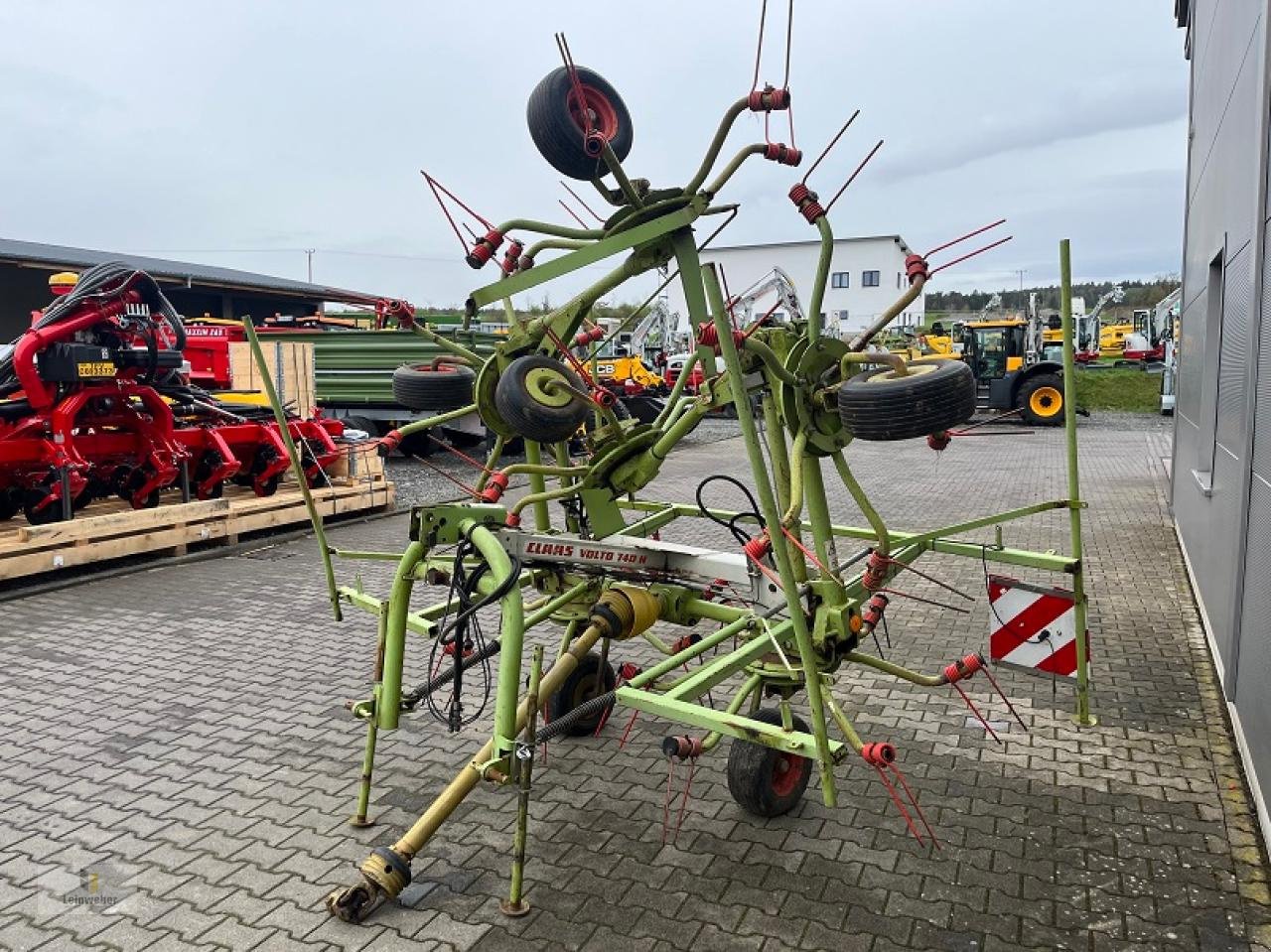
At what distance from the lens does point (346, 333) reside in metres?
15.4

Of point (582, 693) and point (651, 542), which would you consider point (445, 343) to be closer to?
point (651, 542)

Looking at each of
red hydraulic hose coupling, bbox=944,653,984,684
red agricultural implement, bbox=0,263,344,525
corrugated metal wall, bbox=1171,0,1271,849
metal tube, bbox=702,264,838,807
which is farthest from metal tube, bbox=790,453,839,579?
red agricultural implement, bbox=0,263,344,525

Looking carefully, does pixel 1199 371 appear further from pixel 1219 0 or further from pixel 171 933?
pixel 171 933

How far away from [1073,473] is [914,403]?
1.33 meters

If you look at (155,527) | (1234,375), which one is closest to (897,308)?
(1234,375)

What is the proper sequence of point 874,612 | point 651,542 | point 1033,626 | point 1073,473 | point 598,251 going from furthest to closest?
point 1033,626, point 651,542, point 1073,473, point 874,612, point 598,251

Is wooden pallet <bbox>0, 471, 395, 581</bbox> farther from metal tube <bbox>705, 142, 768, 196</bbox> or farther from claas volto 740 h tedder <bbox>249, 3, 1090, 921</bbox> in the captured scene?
metal tube <bbox>705, 142, 768, 196</bbox>

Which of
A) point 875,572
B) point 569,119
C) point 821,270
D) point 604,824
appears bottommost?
point 604,824

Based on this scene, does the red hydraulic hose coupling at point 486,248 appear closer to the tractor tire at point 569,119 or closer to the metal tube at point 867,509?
the tractor tire at point 569,119

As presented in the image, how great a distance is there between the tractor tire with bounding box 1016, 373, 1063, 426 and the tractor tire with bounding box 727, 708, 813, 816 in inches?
757

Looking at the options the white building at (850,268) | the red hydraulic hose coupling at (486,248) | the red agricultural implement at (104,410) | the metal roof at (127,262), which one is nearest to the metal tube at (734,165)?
the red hydraulic hose coupling at (486,248)

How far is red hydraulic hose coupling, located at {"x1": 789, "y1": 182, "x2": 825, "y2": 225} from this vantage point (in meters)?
3.41

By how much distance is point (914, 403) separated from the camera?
311cm

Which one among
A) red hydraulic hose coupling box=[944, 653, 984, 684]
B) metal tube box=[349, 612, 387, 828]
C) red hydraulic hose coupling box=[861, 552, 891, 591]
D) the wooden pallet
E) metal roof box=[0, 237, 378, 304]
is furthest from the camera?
metal roof box=[0, 237, 378, 304]
